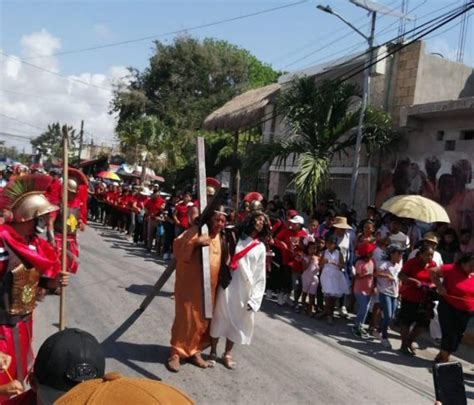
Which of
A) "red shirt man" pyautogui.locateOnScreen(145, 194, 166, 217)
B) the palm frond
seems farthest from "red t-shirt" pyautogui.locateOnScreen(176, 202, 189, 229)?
"red shirt man" pyautogui.locateOnScreen(145, 194, 166, 217)

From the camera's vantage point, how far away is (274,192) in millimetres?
20938

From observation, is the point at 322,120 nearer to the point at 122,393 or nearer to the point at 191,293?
the point at 191,293

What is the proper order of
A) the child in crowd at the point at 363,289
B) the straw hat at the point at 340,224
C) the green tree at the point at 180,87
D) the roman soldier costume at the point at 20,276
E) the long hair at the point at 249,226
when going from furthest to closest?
the green tree at the point at 180,87
the straw hat at the point at 340,224
the child in crowd at the point at 363,289
the long hair at the point at 249,226
the roman soldier costume at the point at 20,276

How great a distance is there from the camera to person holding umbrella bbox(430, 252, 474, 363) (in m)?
6.49

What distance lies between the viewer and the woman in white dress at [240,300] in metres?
5.89

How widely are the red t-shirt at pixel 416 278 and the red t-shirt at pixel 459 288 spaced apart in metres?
0.61

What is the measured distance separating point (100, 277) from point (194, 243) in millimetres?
5282

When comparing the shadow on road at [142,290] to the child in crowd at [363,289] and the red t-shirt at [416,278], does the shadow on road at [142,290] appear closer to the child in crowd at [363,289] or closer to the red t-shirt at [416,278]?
the child in crowd at [363,289]

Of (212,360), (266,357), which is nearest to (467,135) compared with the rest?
(266,357)

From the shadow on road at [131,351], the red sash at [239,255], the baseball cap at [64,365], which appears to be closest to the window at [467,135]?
the red sash at [239,255]

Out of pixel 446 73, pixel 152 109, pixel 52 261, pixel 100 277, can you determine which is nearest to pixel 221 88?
pixel 152 109

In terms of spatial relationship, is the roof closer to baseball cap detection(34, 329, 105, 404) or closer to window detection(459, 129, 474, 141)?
window detection(459, 129, 474, 141)

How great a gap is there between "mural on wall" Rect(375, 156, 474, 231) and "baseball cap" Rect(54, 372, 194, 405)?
453 inches

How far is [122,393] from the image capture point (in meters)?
1.48
